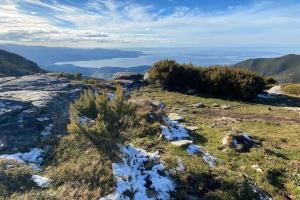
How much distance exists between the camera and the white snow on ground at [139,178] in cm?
922

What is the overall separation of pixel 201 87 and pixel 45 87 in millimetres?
17790

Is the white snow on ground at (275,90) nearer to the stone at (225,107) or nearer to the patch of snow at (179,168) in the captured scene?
the stone at (225,107)

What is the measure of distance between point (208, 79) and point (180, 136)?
18.3m

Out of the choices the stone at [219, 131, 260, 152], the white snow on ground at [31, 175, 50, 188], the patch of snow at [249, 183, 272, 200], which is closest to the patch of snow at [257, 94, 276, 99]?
the stone at [219, 131, 260, 152]

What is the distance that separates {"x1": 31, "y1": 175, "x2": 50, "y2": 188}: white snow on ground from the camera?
907 centimetres

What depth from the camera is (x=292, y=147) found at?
584 inches

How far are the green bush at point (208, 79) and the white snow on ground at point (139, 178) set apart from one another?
20.7 meters

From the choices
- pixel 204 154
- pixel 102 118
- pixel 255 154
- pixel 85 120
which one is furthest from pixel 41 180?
pixel 255 154

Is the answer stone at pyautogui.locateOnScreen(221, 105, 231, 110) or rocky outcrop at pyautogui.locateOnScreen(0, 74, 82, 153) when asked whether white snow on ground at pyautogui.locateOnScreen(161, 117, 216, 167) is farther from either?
stone at pyautogui.locateOnScreen(221, 105, 231, 110)

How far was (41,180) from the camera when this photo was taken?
30.4 ft

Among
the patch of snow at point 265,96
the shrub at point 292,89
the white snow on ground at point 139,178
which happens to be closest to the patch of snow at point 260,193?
the white snow on ground at point 139,178

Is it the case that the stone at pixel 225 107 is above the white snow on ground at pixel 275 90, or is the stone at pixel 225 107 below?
above

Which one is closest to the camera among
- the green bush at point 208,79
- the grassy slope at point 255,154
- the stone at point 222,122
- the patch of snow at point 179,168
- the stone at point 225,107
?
the patch of snow at point 179,168

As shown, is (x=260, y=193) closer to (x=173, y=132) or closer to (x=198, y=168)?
(x=198, y=168)
